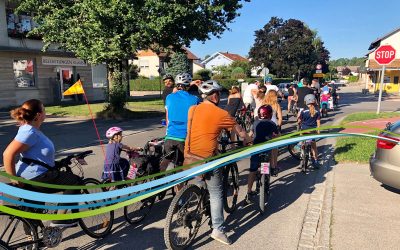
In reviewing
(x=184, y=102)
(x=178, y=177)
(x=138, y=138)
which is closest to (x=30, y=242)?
(x=178, y=177)

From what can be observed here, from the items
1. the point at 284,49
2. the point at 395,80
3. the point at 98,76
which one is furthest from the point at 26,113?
the point at 284,49

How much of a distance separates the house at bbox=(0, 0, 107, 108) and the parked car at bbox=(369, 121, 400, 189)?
69.3 feet

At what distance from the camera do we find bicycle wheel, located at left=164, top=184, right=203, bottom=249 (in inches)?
150

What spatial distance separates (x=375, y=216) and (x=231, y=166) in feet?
7.20

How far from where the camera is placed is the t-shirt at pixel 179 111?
16.7 ft

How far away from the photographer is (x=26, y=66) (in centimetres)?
2300

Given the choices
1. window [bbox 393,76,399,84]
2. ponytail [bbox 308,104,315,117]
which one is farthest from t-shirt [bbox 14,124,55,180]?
window [bbox 393,76,399,84]

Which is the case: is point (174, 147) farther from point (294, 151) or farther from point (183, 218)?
point (294, 151)

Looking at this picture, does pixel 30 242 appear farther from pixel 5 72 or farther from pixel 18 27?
pixel 18 27

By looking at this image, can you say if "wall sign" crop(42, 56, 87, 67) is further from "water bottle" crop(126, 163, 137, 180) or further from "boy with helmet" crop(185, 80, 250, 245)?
"boy with helmet" crop(185, 80, 250, 245)

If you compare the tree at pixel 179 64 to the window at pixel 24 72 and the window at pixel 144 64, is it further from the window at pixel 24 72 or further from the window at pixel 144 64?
the window at pixel 144 64

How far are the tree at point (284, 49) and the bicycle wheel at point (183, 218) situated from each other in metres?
55.3

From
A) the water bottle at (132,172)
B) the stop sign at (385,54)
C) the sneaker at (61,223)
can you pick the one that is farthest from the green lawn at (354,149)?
the sneaker at (61,223)

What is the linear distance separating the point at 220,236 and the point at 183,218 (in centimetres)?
54
